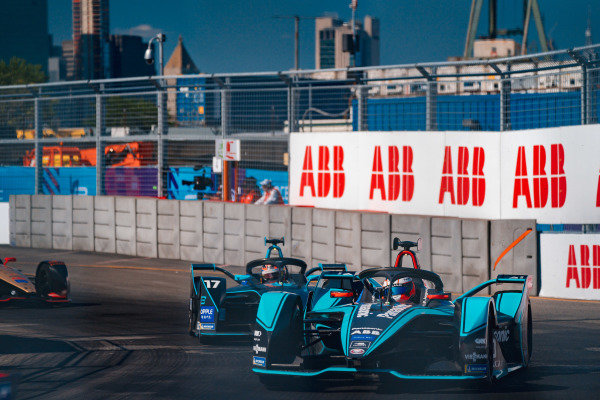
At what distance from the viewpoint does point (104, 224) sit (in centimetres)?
2256

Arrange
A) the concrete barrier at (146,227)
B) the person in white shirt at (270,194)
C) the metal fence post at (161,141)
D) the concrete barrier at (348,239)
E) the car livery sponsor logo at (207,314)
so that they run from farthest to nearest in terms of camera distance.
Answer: the metal fence post at (161,141)
the concrete barrier at (146,227)
the person in white shirt at (270,194)
the concrete barrier at (348,239)
the car livery sponsor logo at (207,314)

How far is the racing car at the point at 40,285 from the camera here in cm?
1396

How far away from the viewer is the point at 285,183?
828 inches

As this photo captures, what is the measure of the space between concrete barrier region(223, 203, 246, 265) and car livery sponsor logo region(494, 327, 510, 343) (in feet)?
34.8

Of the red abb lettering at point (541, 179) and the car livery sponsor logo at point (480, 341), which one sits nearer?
the car livery sponsor logo at point (480, 341)

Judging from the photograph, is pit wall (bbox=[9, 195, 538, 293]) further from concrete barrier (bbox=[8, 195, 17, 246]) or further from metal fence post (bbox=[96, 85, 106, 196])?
metal fence post (bbox=[96, 85, 106, 196])

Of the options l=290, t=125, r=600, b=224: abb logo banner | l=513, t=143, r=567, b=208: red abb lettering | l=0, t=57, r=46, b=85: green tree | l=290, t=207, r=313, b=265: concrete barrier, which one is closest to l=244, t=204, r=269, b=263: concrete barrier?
l=290, t=207, r=313, b=265: concrete barrier

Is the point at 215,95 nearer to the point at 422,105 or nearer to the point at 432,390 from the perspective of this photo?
the point at 422,105

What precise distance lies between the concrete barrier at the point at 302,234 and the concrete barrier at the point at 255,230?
75 centimetres

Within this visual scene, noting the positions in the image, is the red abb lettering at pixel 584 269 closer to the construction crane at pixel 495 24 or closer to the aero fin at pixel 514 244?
the aero fin at pixel 514 244

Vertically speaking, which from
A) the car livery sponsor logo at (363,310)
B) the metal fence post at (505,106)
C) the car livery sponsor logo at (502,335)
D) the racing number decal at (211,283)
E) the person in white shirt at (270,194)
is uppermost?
the metal fence post at (505,106)

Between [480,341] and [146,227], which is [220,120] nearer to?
[146,227]

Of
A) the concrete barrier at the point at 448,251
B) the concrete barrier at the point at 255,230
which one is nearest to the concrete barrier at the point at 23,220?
the concrete barrier at the point at 255,230

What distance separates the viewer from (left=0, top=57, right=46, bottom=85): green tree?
113 metres
